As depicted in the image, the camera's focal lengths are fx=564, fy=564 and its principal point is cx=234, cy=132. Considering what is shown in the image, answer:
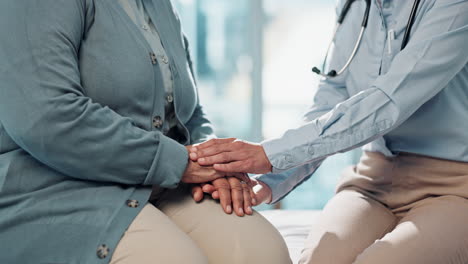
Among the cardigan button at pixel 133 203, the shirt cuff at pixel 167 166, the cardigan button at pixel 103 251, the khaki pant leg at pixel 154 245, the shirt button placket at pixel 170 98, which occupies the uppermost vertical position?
the shirt button placket at pixel 170 98

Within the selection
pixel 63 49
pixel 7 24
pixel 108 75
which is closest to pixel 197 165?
pixel 108 75

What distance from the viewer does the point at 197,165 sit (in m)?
1.35

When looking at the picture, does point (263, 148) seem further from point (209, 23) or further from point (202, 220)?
point (209, 23)

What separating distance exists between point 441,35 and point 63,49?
92cm

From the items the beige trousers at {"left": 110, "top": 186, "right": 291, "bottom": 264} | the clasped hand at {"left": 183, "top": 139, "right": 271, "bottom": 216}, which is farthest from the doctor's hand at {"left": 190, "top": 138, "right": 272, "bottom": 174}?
the beige trousers at {"left": 110, "top": 186, "right": 291, "bottom": 264}

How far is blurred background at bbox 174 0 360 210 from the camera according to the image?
11.7 ft

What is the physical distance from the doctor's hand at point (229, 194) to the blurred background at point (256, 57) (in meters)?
2.14

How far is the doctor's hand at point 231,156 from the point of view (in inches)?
53.5

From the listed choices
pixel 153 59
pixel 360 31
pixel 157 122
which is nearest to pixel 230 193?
pixel 157 122

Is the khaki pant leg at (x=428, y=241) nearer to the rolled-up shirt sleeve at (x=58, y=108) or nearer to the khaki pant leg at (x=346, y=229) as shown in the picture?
the khaki pant leg at (x=346, y=229)

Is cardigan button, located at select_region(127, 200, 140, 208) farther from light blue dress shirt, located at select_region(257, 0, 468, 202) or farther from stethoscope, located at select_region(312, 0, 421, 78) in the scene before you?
stethoscope, located at select_region(312, 0, 421, 78)

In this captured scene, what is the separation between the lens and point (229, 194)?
1377 mm

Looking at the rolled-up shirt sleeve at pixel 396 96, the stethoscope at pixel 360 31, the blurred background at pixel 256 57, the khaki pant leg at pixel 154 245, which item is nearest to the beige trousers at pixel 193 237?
the khaki pant leg at pixel 154 245

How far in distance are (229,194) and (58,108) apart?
1.54ft
